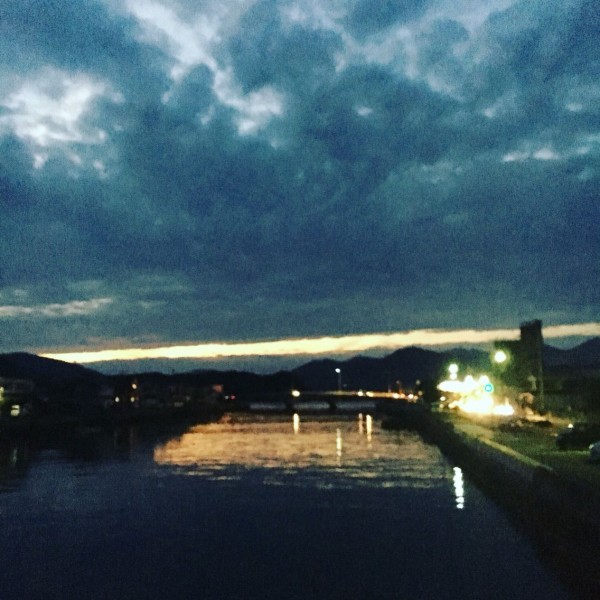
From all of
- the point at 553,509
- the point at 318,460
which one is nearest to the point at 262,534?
the point at 553,509

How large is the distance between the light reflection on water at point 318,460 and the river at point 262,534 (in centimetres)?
27

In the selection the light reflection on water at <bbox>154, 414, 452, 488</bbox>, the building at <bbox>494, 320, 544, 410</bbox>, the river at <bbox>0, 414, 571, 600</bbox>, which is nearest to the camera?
the river at <bbox>0, 414, 571, 600</bbox>

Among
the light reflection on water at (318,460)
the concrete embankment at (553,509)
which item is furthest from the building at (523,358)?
the concrete embankment at (553,509)

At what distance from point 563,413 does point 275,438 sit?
108 feet

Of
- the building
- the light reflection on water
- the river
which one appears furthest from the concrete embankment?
the building

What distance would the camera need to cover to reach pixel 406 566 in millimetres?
25797

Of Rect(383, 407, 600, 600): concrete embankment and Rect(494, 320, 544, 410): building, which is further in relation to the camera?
Rect(494, 320, 544, 410): building

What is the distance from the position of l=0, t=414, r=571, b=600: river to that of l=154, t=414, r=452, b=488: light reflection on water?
0.88 ft

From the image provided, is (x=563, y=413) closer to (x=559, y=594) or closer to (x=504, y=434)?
(x=504, y=434)

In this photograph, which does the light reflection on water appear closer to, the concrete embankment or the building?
the concrete embankment

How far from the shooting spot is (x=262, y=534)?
31812mm

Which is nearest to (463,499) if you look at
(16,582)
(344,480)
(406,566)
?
(344,480)

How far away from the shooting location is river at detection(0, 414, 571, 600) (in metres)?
23.6

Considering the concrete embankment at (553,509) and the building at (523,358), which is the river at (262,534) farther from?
the building at (523,358)
